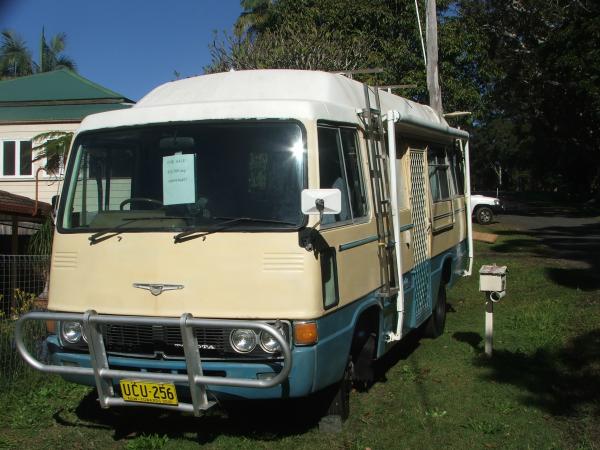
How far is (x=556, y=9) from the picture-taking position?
26.0m

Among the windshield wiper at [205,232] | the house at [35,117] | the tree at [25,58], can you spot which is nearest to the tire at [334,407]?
Answer: the windshield wiper at [205,232]

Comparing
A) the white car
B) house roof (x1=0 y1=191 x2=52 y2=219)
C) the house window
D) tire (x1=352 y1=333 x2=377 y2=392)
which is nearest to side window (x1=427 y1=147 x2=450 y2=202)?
tire (x1=352 y1=333 x2=377 y2=392)

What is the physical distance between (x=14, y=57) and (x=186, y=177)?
37816 millimetres

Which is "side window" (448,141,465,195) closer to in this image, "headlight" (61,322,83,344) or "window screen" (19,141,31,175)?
"headlight" (61,322,83,344)

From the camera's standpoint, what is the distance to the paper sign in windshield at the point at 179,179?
15.4ft

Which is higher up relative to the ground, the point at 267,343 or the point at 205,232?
the point at 205,232

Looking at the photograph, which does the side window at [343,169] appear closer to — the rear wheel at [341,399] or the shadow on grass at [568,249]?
the rear wheel at [341,399]

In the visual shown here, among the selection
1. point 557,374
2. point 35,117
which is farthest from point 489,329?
point 35,117

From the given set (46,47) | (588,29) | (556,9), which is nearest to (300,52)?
(588,29)

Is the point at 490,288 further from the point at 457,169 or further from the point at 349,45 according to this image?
the point at 349,45

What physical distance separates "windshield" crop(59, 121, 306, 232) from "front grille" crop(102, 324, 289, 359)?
0.68 m

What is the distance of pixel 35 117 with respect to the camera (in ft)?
58.3

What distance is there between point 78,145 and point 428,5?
10877mm

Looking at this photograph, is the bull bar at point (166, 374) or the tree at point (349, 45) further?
the tree at point (349, 45)
